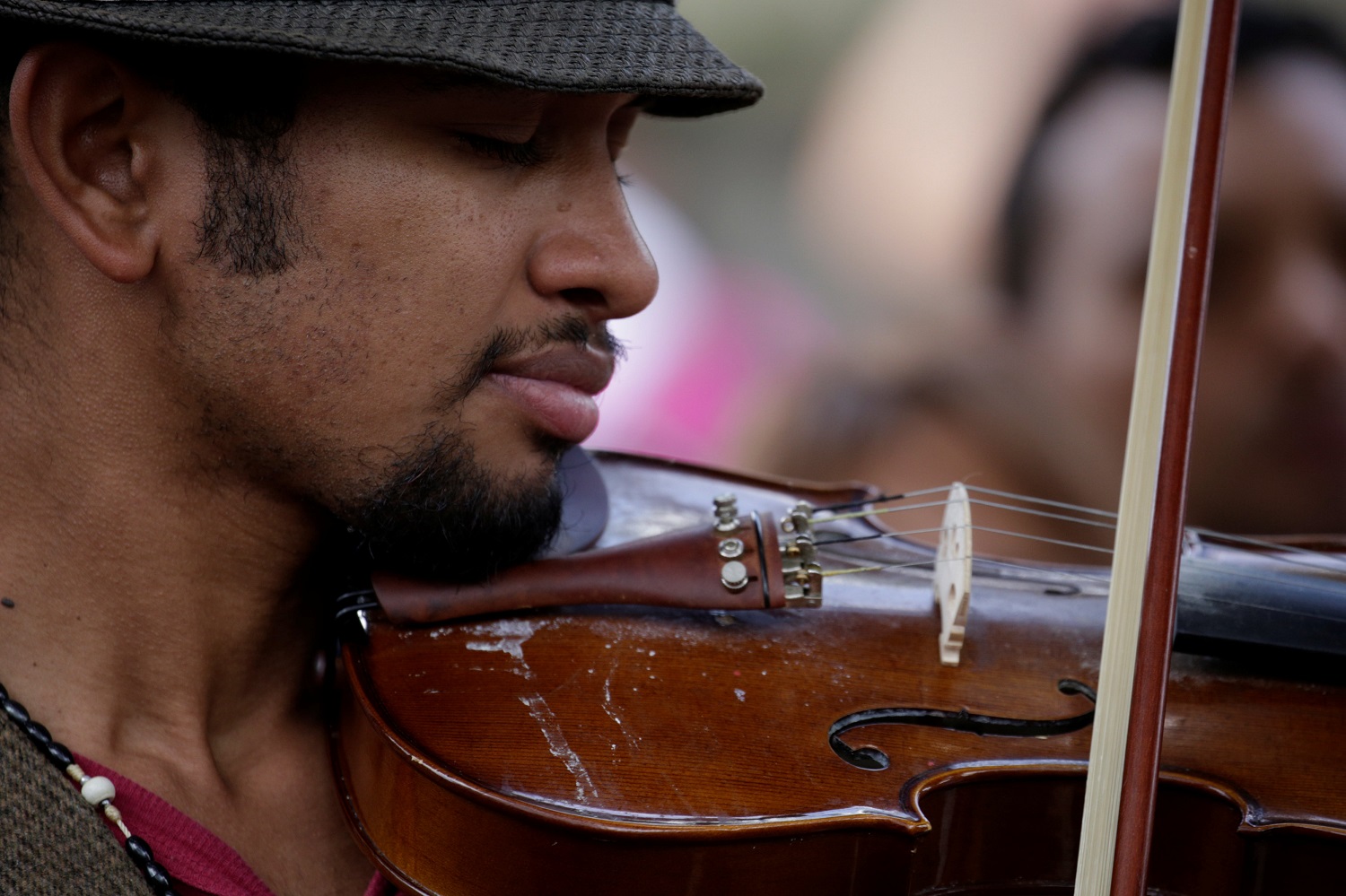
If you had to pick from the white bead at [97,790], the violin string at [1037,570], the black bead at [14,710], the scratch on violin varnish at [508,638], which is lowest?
the white bead at [97,790]

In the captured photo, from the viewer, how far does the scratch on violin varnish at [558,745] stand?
0.71m

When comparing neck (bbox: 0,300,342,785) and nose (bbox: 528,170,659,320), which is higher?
nose (bbox: 528,170,659,320)

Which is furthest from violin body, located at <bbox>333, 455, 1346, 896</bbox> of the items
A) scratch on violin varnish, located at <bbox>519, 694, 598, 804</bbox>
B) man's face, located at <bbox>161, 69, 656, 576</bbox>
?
man's face, located at <bbox>161, 69, 656, 576</bbox>

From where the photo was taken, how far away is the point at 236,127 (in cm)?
82

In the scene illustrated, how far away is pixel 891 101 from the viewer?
2.59 m

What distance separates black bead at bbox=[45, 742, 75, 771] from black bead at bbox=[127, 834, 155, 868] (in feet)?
0.23

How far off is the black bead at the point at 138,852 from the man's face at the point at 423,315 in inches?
10.3

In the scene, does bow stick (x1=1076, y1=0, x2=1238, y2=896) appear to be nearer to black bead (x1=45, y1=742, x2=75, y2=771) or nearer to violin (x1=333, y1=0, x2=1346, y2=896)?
violin (x1=333, y1=0, x2=1346, y2=896)

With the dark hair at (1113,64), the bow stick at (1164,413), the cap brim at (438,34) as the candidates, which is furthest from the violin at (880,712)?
the dark hair at (1113,64)

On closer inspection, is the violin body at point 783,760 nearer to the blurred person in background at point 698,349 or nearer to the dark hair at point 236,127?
the dark hair at point 236,127

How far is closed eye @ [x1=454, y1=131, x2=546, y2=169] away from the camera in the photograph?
2.78 ft

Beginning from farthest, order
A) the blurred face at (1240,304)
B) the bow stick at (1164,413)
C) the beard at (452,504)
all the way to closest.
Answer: the blurred face at (1240,304) → the beard at (452,504) → the bow stick at (1164,413)

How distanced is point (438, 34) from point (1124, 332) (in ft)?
5.42

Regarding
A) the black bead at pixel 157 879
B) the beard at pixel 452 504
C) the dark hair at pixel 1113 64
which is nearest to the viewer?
the black bead at pixel 157 879
